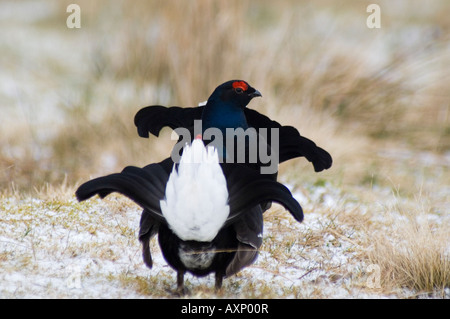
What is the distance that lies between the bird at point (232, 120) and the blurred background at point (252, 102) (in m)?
1.71

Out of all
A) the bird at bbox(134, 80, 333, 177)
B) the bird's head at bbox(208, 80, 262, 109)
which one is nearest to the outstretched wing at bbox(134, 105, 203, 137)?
the bird at bbox(134, 80, 333, 177)

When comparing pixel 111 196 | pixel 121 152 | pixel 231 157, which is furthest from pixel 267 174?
pixel 121 152

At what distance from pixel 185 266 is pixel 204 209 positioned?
36 centimetres

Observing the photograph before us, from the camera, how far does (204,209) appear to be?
2.34m

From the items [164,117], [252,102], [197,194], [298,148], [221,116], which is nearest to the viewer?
[197,194]

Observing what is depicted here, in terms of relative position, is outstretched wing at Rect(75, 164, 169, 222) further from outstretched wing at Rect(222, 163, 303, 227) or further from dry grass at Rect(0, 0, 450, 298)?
dry grass at Rect(0, 0, 450, 298)

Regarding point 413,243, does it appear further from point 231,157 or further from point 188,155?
point 188,155

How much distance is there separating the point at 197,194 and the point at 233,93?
2.15 feet

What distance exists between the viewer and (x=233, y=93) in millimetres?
2818

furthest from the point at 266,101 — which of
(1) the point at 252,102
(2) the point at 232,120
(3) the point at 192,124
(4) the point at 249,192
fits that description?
(4) the point at 249,192

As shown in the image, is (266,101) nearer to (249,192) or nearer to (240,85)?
(240,85)

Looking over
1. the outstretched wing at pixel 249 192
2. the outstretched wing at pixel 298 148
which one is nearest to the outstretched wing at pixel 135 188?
the outstretched wing at pixel 249 192

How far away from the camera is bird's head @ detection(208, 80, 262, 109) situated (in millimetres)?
2801

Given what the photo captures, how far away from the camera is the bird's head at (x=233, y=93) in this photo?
2801 mm
